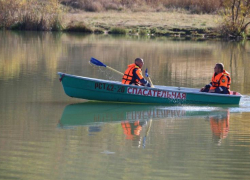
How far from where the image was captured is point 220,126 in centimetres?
1315

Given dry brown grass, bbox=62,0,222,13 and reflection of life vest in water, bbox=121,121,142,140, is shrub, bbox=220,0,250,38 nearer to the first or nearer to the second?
dry brown grass, bbox=62,0,222,13

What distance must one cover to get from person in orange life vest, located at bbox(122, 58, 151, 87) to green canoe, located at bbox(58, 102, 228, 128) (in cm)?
67

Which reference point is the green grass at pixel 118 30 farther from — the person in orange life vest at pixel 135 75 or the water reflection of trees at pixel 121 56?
the person in orange life vest at pixel 135 75

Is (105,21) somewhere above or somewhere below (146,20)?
below

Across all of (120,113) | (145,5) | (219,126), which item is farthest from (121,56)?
(145,5)

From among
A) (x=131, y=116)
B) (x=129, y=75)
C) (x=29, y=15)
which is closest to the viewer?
(x=131, y=116)

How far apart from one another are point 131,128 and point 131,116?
4.86 ft

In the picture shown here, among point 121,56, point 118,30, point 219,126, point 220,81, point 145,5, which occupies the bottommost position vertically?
point 121,56

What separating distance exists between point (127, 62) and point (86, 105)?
1083cm

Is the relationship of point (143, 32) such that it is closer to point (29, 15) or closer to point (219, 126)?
point (29, 15)

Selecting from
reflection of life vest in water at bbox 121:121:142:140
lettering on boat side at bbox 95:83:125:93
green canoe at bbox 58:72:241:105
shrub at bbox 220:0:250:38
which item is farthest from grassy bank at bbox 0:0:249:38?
reflection of life vest in water at bbox 121:121:142:140

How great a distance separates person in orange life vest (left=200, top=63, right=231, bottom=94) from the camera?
15156mm

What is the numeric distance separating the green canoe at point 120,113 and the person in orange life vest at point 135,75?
670 millimetres

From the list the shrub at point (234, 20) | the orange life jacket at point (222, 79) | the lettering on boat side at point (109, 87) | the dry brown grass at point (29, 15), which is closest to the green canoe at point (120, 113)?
the lettering on boat side at point (109, 87)
